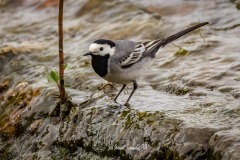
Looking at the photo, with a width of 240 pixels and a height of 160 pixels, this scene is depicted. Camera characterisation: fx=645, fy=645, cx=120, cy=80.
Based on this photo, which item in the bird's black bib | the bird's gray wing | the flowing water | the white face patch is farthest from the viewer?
the bird's gray wing

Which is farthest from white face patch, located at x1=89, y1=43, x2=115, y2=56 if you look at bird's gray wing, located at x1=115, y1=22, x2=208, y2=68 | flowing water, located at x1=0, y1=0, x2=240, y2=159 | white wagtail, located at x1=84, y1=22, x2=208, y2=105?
flowing water, located at x1=0, y1=0, x2=240, y2=159

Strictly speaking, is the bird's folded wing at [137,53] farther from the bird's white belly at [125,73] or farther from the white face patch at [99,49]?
the white face patch at [99,49]

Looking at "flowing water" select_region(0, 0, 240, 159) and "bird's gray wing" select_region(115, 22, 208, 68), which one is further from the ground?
"bird's gray wing" select_region(115, 22, 208, 68)

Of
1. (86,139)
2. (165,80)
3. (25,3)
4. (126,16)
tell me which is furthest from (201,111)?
(25,3)

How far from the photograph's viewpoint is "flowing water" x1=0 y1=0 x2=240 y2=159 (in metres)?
6.86

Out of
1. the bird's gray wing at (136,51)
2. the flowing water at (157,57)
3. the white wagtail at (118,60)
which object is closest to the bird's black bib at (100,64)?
the white wagtail at (118,60)

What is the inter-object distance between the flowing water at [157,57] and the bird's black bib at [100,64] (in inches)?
17.4

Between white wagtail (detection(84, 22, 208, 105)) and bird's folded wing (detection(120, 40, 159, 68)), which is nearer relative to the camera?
white wagtail (detection(84, 22, 208, 105))

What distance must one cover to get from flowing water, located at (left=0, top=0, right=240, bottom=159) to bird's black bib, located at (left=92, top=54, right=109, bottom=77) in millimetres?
442

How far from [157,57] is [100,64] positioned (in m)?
2.18

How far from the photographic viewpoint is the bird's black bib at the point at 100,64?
742 centimetres

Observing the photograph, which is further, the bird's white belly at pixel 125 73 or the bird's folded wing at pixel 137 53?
the bird's folded wing at pixel 137 53

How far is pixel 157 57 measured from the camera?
9516 millimetres

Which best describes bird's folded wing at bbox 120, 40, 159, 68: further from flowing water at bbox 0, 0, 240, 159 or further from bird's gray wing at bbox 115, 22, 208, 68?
flowing water at bbox 0, 0, 240, 159
